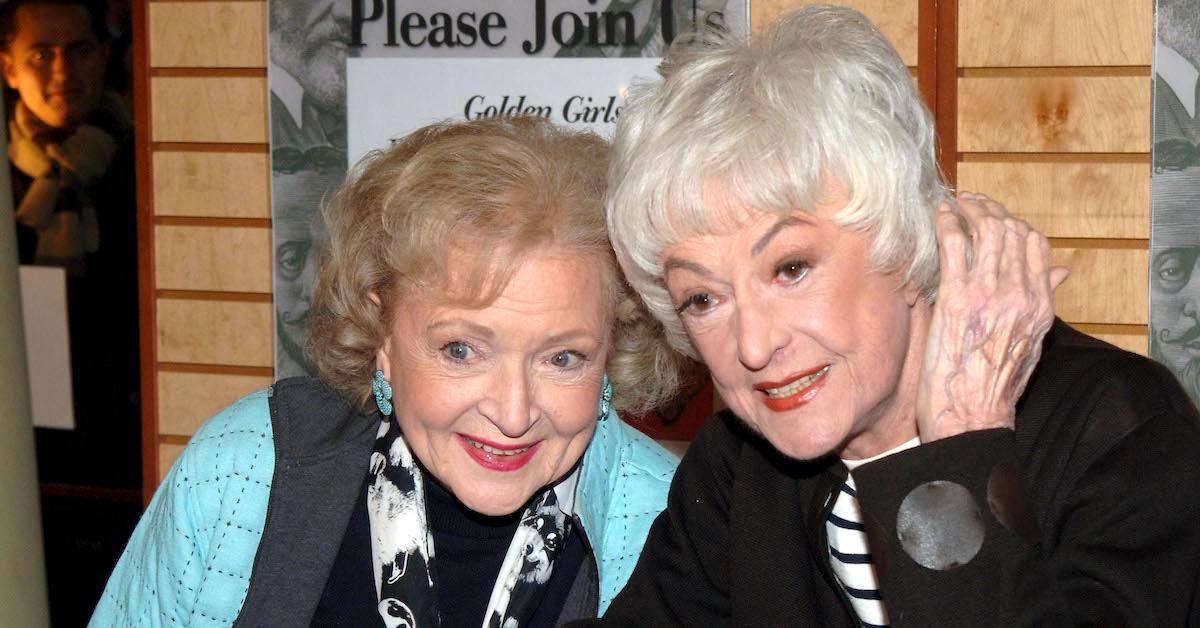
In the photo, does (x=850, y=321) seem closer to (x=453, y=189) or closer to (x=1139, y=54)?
(x=453, y=189)

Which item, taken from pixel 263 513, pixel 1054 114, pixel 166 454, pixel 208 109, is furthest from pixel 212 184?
pixel 1054 114

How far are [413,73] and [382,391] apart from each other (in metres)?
1.50

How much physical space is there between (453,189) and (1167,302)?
1.97 m

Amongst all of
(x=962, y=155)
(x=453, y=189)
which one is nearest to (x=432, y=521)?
(x=453, y=189)

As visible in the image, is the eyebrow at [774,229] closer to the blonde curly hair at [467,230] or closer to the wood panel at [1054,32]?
the blonde curly hair at [467,230]

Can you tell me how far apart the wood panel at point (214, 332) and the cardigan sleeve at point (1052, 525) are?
276 centimetres

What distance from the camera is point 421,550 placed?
2363 mm

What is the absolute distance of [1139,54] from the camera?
3.24m

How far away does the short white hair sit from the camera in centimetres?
169

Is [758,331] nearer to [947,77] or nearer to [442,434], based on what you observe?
[442,434]

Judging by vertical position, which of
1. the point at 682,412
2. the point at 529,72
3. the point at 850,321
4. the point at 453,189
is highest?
the point at 529,72

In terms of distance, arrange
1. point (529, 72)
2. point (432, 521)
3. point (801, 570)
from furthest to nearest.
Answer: point (529, 72) → point (432, 521) → point (801, 570)

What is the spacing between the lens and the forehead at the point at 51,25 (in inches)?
192

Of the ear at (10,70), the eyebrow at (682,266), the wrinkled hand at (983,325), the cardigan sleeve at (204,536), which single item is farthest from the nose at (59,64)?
the wrinkled hand at (983,325)
